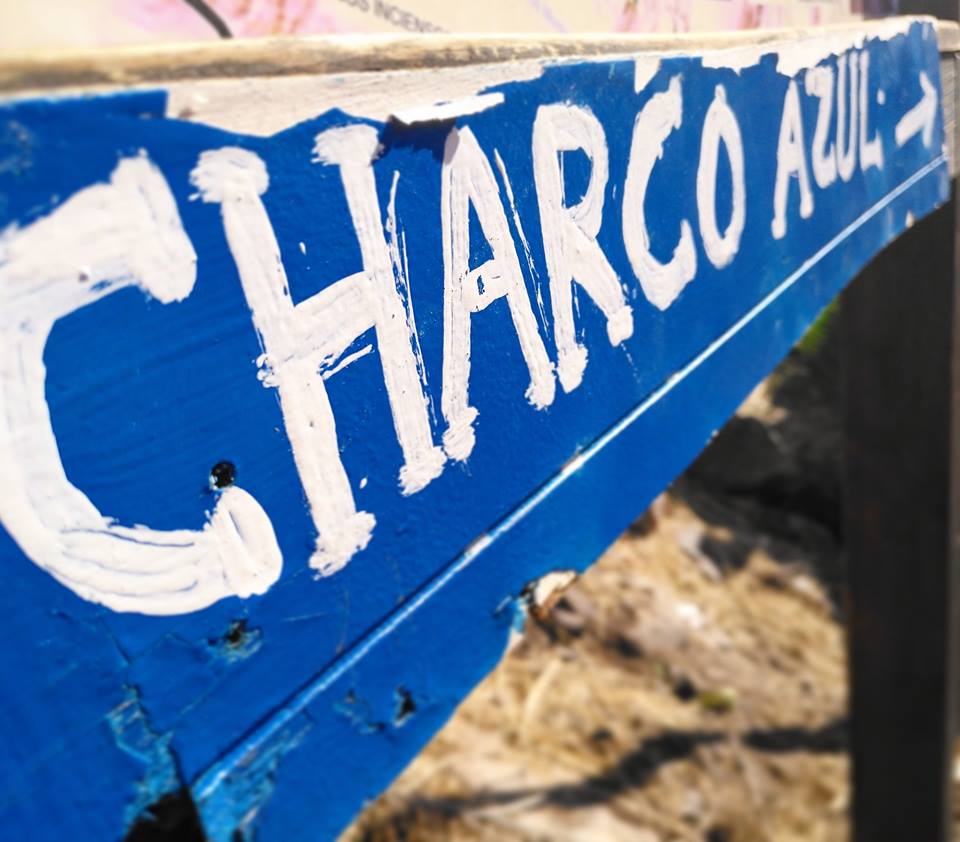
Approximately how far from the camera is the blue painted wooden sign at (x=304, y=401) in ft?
1.24

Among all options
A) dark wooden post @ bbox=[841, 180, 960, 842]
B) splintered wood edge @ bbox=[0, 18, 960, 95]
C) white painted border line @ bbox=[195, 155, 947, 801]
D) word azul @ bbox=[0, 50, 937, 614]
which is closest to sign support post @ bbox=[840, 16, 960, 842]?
dark wooden post @ bbox=[841, 180, 960, 842]

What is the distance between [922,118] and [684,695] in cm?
279

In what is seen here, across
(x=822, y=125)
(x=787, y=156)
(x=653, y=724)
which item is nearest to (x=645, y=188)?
(x=787, y=156)

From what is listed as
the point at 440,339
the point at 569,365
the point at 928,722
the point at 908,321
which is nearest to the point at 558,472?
the point at 569,365

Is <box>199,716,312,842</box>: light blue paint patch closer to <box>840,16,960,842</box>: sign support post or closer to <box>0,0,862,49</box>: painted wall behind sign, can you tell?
<box>0,0,862,49</box>: painted wall behind sign

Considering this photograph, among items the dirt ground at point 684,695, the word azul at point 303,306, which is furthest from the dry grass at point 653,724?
the word azul at point 303,306

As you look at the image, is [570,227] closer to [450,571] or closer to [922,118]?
[450,571]

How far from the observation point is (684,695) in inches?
147

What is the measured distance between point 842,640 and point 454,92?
4.54 m

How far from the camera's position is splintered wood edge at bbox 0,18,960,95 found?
1.19ft

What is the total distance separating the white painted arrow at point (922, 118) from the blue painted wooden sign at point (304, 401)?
0.79 metres

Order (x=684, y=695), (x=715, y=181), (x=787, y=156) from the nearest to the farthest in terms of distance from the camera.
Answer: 1. (x=715, y=181)
2. (x=787, y=156)
3. (x=684, y=695)

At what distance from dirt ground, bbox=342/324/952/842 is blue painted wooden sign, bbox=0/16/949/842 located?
165 centimetres

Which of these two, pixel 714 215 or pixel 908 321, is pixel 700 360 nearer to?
pixel 714 215
